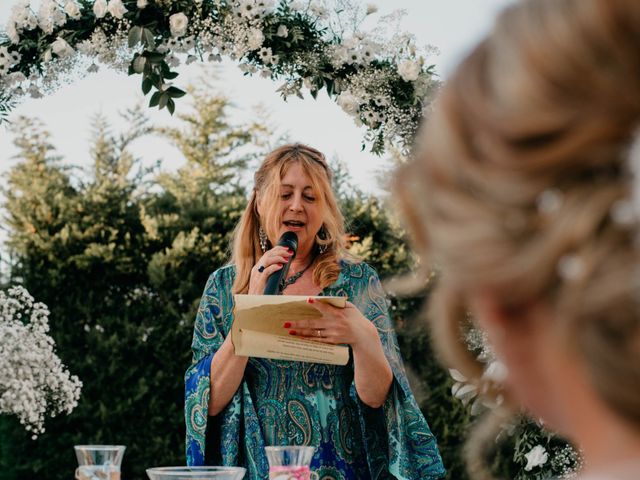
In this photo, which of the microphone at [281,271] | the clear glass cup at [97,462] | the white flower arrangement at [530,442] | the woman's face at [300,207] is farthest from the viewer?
the white flower arrangement at [530,442]

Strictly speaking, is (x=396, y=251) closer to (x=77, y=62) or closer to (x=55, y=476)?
(x=55, y=476)

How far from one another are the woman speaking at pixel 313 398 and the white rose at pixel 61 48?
56.7 inches

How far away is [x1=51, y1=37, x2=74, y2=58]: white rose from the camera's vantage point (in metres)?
3.97

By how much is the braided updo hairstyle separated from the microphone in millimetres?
2322

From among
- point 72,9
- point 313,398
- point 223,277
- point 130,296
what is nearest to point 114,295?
point 130,296

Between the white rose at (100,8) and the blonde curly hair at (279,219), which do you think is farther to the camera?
the white rose at (100,8)

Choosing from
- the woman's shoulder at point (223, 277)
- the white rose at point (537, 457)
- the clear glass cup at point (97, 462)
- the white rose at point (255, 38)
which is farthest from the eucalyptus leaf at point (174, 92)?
the white rose at point (537, 457)

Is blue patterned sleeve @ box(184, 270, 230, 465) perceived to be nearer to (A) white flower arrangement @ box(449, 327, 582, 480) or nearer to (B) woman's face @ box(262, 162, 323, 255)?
(B) woman's face @ box(262, 162, 323, 255)

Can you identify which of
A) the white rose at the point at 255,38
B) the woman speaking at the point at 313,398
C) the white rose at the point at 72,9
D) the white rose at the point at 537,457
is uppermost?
the white rose at the point at 72,9

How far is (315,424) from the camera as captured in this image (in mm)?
2959

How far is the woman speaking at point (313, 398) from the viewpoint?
2879 millimetres

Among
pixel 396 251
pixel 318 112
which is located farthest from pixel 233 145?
pixel 396 251

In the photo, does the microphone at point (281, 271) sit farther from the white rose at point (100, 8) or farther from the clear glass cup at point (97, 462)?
the white rose at point (100, 8)

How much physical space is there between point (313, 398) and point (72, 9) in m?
2.12
